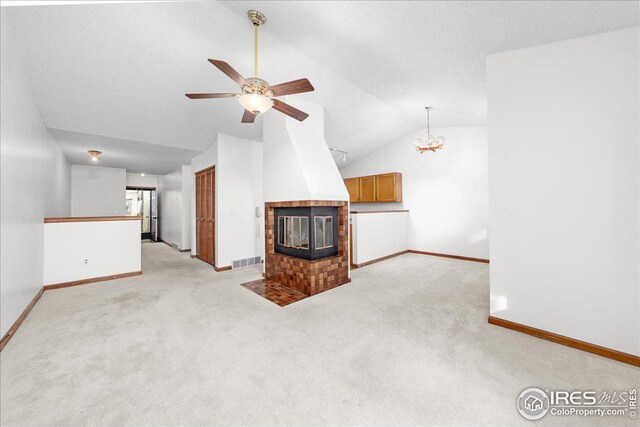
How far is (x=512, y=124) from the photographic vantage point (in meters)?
2.45

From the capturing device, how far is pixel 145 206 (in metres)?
9.54

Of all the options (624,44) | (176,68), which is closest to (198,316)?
(176,68)

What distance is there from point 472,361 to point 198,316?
8.53 ft

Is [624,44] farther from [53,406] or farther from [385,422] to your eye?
[53,406]

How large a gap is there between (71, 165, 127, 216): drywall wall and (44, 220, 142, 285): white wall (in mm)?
4046

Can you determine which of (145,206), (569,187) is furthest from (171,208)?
(569,187)

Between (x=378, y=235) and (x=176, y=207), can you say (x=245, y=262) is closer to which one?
(x=378, y=235)

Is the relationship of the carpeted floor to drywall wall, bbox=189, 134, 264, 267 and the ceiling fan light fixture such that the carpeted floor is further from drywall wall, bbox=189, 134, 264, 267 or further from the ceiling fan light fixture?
the ceiling fan light fixture

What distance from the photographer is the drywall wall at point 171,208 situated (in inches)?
277

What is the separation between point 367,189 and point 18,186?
20.7ft

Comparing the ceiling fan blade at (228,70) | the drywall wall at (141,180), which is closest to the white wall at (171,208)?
the drywall wall at (141,180)

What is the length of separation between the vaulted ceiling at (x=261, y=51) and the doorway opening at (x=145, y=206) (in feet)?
16.9

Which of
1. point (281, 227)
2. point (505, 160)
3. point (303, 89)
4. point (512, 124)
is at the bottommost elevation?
point (281, 227)

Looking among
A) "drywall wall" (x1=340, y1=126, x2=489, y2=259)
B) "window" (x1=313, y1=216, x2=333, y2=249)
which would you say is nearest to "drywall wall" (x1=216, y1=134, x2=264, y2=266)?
"window" (x1=313, y1=216, x2=333, y2=249)
